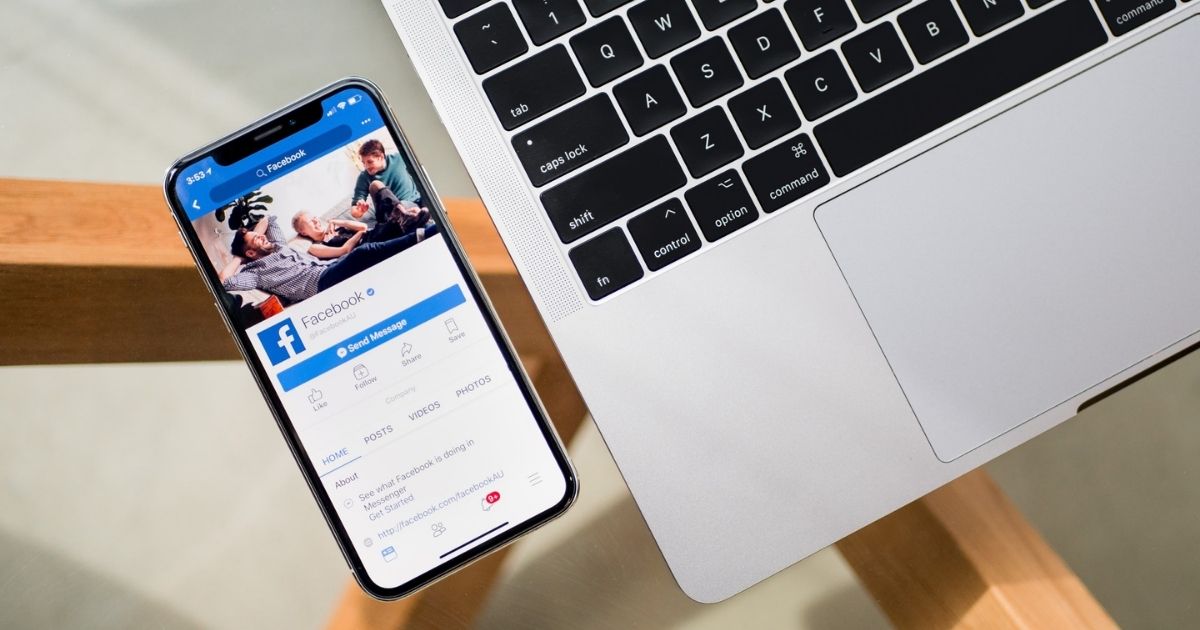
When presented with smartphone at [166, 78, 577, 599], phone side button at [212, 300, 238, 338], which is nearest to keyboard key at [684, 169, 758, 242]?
smartphone at [166, 78, 577, 599]

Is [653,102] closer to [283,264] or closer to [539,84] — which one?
[539,84]

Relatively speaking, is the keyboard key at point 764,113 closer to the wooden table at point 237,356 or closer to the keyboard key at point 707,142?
the keyboard key at point 707,142

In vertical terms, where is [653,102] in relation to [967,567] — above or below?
above

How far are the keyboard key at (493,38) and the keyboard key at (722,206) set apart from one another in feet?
0.32

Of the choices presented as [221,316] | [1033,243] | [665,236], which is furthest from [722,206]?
[221,316]

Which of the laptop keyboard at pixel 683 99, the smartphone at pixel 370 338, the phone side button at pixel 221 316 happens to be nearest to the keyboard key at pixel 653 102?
the laptop keyboard at pixel 683 99

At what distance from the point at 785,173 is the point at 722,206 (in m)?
0.03

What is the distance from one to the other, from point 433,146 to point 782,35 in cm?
23

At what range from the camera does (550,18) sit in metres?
→ 0.32

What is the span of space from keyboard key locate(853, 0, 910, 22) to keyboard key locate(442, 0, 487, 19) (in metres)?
0.16

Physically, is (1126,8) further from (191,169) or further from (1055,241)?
(191,169)

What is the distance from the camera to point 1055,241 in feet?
1.11

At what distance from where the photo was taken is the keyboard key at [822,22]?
33 centimetres

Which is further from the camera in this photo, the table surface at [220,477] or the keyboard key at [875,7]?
the table surface at [220,477]
